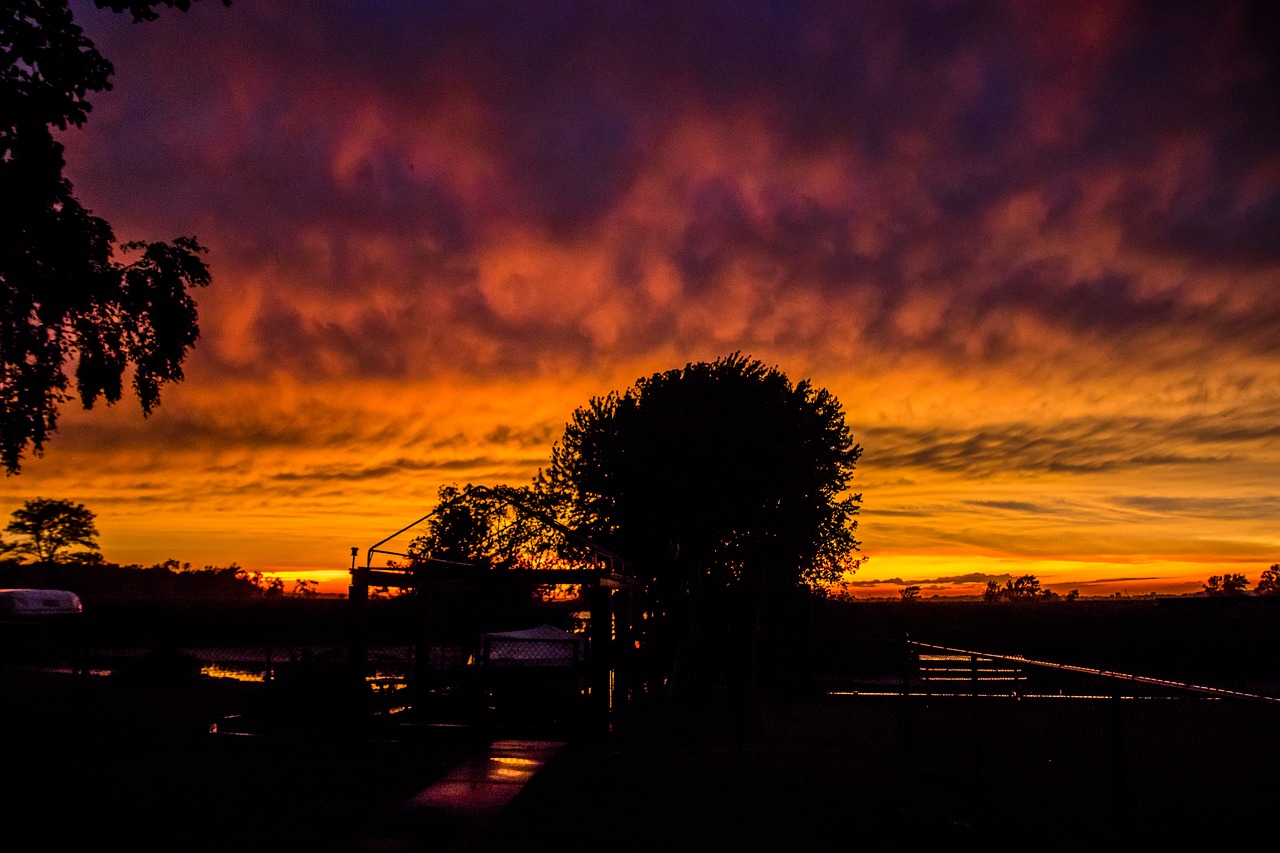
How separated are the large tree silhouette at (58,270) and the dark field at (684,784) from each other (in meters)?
6.91

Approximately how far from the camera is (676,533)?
3419 cm

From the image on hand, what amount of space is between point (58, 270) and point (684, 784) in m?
16.1

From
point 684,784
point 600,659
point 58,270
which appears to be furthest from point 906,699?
point 58,270

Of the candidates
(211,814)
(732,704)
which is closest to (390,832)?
(211,814)

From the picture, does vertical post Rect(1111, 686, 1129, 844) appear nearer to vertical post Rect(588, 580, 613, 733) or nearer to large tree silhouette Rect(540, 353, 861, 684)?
vertical post Rect(588, 580, 613, 733)

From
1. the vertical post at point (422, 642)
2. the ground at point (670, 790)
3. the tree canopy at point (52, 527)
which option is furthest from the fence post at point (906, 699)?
the tree canopy at point (52, 527)

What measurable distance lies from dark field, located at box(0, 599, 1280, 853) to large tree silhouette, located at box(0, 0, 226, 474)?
6.91 meters

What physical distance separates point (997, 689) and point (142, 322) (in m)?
24.8

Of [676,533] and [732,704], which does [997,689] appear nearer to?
[732,704]

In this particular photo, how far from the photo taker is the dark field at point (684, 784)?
8133mm

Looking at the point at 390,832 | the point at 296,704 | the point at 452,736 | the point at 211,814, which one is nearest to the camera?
the point at 390,832

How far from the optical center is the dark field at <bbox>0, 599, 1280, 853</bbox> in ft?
26.7

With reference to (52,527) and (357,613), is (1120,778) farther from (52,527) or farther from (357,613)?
(52,527)

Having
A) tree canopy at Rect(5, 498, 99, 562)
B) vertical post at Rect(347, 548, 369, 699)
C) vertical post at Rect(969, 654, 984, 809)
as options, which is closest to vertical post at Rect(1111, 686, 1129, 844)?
vertical post at Rect(969, 654, 984, 809)
